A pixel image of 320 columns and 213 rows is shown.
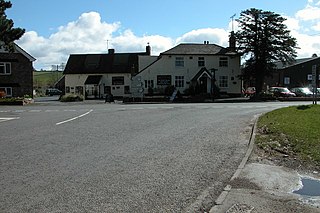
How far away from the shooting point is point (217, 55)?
204 feet

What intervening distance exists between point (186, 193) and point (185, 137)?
22.6 feet

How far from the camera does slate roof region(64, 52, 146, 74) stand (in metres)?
69.6

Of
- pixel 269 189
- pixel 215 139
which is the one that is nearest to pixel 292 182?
pixel 269 189

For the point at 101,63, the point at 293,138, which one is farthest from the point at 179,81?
the point at 293,138

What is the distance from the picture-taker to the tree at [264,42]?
58062 millimetres

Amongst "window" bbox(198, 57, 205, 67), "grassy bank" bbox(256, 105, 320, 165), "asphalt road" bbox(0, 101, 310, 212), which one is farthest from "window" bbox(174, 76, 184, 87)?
"asphalt road" bbox(0, 101, 310, 212)

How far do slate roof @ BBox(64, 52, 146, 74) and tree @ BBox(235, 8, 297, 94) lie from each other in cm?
1852

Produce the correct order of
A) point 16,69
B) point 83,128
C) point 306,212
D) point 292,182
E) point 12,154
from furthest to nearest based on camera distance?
1. point 16,69
2. point 83,128
3. point 12,154
4. point 292,182
5. point 306,212

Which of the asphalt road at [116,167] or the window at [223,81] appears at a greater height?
the window at [223,81]

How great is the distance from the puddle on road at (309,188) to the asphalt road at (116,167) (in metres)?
1.35

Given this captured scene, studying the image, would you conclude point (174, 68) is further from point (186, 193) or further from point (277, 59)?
point (186, 193)

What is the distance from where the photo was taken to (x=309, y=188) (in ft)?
25.8

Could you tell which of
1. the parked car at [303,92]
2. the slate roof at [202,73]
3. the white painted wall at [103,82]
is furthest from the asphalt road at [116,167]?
the white painted wall at [103,82]

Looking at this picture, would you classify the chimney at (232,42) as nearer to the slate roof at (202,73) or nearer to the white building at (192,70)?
the white building at (192,70)
